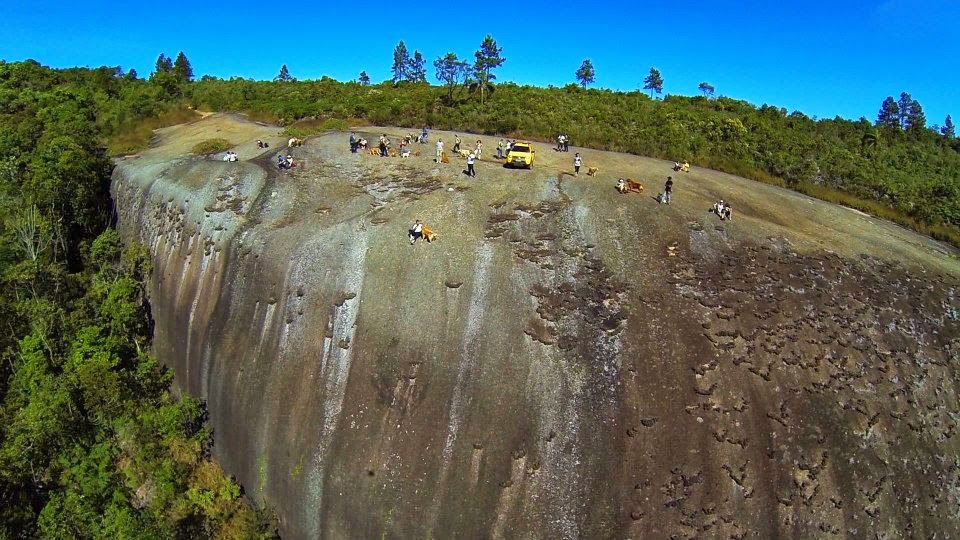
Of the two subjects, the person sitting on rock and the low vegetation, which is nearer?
the person sitting on rock

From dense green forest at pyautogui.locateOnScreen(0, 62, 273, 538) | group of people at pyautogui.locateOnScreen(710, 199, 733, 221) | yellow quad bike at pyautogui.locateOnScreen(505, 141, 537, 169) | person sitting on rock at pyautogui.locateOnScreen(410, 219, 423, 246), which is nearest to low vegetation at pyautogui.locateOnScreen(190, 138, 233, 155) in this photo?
dense green forest at pyautogui.locateOnScreen(0, 62, 273, 538)

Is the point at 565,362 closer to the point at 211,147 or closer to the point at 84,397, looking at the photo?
the point at 84,397

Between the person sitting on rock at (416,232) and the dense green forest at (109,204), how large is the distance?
11442mm

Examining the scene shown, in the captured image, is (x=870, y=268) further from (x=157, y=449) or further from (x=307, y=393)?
(x=157, y=449)

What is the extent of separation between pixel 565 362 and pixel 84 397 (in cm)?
1981

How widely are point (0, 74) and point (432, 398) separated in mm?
68179

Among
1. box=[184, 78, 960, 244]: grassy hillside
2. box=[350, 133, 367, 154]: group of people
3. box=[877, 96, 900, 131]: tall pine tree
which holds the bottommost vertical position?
box=[350, 133, 367, 154]: group of people

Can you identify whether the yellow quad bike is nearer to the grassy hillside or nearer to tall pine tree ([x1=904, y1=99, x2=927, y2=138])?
the grassy hillside

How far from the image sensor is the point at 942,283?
19.8 m

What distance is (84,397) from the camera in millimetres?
21188

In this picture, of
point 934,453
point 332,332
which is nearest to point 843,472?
point 934,453

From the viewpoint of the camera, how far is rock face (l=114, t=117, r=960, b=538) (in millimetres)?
15156

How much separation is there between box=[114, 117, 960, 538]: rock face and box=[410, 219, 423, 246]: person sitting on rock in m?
0.46

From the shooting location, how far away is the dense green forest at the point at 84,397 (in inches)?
743
